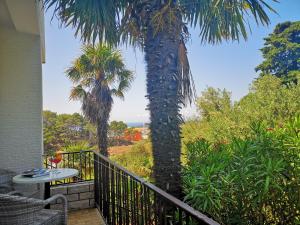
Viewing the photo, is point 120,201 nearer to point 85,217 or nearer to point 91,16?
point 85,217

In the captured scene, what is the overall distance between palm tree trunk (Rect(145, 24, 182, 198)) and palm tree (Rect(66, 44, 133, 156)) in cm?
650

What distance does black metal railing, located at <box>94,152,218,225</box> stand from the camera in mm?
1511

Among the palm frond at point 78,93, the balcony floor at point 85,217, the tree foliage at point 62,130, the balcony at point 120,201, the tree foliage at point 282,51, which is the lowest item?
the balcony floor at point 85,217

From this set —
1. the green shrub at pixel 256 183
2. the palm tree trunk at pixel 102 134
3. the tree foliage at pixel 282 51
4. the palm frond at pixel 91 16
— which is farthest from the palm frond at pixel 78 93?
the tree foliage at pixel 282 51

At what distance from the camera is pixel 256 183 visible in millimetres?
2727

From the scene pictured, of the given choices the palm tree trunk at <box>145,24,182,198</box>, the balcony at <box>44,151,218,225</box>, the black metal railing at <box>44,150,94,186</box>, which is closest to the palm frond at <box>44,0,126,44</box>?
the palm tree trunk at <box>145,24,182,198</box>

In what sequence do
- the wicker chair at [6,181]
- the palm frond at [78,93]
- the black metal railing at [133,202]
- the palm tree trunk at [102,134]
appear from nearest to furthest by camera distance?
1. the black metal railing at [133,202]
2. the wicker chair at [6,181]
3. the palm tree trunk at [102,134]
4. the palm frond at [78,93]

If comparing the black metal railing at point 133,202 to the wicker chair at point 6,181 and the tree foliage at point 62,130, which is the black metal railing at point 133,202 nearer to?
the wicker chair at point 6,181

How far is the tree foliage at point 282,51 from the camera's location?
17625 mm

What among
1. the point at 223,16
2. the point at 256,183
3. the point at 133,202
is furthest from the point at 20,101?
the point at 256,183

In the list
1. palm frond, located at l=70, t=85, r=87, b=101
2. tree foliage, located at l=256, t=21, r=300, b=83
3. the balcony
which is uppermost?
tree foliage, located at l=256, t=21, r=300, b=83

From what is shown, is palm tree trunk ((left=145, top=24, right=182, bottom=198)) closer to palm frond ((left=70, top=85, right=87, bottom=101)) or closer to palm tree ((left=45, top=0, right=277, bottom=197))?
palm tree ((left=45, top=0, right=277, bottom=197))

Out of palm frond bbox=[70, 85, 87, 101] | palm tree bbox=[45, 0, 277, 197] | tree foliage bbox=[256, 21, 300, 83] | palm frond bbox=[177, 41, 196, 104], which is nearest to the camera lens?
palm tree bbox=[45, 0, 277, 197]

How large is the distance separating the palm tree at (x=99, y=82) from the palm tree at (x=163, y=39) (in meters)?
5.88
